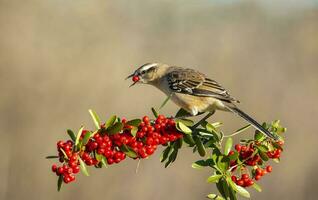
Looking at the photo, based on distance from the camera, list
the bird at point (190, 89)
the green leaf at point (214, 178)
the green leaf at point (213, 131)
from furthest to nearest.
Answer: the bird at point (190, 89) < the green leaf at point (213, 131) < the green leaf at point (214, 178)

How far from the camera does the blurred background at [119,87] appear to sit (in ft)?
33.3

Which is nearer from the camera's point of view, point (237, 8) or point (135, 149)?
point (135, 149)

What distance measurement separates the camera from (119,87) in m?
11.9

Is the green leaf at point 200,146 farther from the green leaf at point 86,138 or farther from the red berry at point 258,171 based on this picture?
the green leaf at point 86,138

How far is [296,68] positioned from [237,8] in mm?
4658

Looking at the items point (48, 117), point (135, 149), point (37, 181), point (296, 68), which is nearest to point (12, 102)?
point (48, 117)

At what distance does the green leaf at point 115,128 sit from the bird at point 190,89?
1812mm

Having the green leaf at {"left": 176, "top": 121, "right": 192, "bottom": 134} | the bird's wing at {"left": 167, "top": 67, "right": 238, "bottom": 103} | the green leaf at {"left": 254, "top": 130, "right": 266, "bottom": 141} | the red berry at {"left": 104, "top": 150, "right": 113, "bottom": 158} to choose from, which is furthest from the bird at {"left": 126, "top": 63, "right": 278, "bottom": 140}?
the red berry at {"left": 104, "top": 150, "right": 113, "bottom": 158}

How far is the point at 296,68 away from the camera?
52.1 ft

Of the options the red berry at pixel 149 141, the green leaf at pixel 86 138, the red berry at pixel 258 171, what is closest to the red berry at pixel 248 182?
the red berry at pixel 258 171

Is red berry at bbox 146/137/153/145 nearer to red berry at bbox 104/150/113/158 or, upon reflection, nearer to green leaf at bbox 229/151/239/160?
red berry at bbox 104/150/113/158

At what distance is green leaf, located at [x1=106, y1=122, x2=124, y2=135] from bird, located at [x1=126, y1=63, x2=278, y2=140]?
1812mm

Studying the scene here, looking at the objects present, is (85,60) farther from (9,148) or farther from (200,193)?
(200,193)

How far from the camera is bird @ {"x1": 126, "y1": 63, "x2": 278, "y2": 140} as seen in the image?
5.91m
